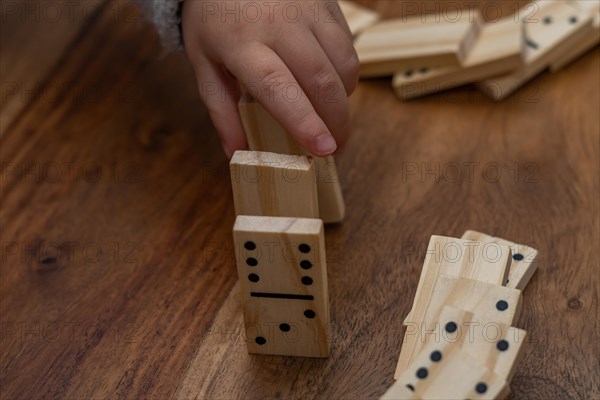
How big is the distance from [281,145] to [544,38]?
0.44 metres

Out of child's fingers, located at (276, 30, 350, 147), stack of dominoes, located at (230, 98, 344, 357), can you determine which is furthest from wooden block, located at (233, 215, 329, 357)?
child's fingers, located at (276, 30, 350, 147)

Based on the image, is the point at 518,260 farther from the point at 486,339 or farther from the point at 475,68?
the point at 475,68

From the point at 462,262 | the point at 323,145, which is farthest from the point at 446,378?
the point at 323,145

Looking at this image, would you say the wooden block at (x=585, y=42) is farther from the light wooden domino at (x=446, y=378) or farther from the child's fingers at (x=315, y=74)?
the light wooden domino at (x=446, y=378)

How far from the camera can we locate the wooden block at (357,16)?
1.17 metres

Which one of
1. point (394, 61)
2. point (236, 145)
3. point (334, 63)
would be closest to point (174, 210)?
point (236, 145)

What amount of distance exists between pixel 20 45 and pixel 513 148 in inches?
27.2

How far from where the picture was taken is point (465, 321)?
2.34 feet

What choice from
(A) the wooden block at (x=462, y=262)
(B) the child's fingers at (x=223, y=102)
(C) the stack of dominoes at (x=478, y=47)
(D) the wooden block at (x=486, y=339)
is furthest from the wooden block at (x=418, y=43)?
(D) the wooden block at (x=486, y=339)

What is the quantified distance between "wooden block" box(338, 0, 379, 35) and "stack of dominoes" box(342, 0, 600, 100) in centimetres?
2

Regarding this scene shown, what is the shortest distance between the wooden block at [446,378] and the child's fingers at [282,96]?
0.24m

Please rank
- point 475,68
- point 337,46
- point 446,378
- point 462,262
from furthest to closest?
point 475,68
point 337,46
point 462,262
point 446,378

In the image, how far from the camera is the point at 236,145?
3.07ft

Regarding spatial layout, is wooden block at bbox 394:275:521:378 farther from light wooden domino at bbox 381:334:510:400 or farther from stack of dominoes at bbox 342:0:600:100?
stack of dominoes at bbox 342:0:600:100
